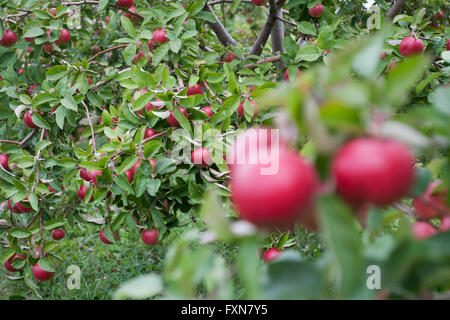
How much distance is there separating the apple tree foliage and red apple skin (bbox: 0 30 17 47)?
49mm

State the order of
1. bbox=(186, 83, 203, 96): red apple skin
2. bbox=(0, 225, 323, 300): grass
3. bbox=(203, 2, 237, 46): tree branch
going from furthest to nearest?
bbox=(0, 225, 323, 300): grass → bbox=(203, 2, 237, 46): tree branch → bbox=(186, 83, 203, 96): red apple skin

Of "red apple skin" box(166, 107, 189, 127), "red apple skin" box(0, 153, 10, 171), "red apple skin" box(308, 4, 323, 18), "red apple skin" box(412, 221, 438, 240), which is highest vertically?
"red apple skin" box(412, 221, 438, 240)

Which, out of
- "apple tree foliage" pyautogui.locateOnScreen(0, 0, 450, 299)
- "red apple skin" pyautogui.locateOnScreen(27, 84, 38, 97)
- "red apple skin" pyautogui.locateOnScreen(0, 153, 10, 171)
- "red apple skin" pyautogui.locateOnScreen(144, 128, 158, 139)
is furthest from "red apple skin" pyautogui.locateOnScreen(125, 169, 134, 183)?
"red apple skin" pyautogui.locateOnScreen(27, 84, 38, 97)

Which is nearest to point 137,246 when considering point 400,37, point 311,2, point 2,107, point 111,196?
point 2,107

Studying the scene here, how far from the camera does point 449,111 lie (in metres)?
0.43

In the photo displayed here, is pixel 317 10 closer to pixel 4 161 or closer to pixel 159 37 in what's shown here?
pixel 159 37

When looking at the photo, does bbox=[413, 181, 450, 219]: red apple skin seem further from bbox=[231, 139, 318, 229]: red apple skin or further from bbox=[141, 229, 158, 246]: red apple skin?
bbox=[141, 229, 158, 246]: red apple skin

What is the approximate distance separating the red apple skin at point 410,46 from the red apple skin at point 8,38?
1628 millimetres

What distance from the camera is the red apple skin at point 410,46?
4.86ft

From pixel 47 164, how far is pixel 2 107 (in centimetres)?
49

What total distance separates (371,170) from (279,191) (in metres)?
0.08

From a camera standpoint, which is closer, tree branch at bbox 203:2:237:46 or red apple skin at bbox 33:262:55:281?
red apple skin at bbox 33:262:55:281

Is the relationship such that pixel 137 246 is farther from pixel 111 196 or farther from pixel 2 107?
pixel 111 196

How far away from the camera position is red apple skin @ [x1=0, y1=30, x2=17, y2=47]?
1.95 m
